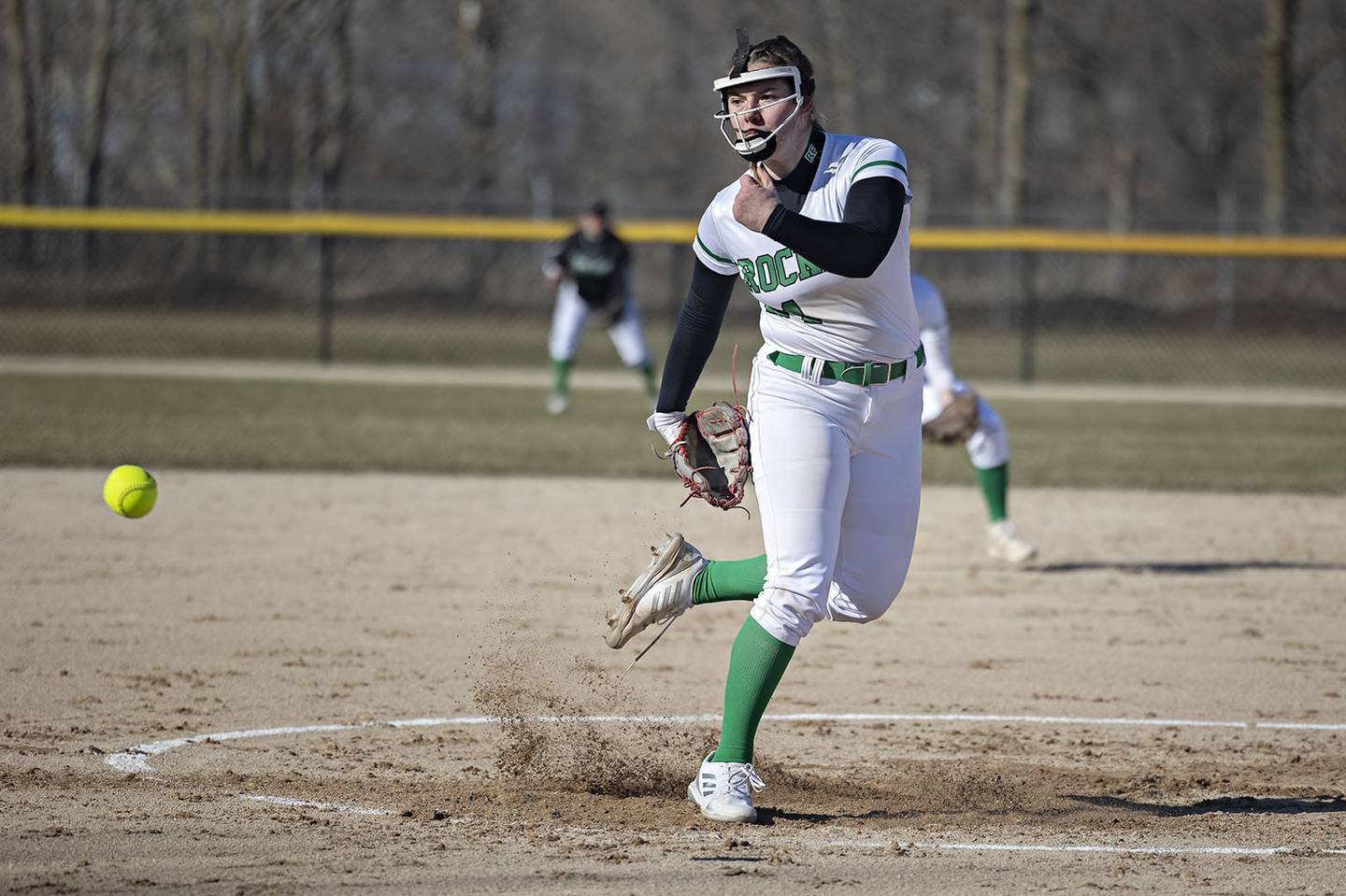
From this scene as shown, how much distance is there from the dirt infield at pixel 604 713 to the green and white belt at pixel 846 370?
3.83 ft

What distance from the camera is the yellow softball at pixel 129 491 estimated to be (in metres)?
6.12

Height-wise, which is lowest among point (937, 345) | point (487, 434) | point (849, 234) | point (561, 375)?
point (487, 434)

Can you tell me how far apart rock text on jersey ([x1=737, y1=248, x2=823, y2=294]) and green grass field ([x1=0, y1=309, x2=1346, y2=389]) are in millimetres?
16030

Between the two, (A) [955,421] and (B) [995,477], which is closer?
(A) [955,421]

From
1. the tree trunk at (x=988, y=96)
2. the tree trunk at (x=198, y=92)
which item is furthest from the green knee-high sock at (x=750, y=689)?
the tree trunk at (x=988, y=96)

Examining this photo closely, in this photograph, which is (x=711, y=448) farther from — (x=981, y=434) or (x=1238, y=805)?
(x=981, y=434)

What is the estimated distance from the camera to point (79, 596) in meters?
7.07

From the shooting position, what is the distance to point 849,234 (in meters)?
3.84

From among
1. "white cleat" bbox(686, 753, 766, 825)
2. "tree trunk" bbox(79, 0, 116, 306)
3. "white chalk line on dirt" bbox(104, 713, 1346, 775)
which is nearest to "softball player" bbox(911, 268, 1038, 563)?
"white chalk line on dirt" bbox(104, 713, 1346, 775)

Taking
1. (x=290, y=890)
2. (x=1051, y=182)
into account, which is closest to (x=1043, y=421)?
(x=290, y=890)

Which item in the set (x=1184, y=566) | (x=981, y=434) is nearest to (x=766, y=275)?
(x=981, y=434)

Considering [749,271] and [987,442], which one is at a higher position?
[749,271]

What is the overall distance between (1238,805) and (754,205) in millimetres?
2186

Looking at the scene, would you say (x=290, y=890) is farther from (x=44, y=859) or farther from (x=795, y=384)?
(x=795, y=384)
